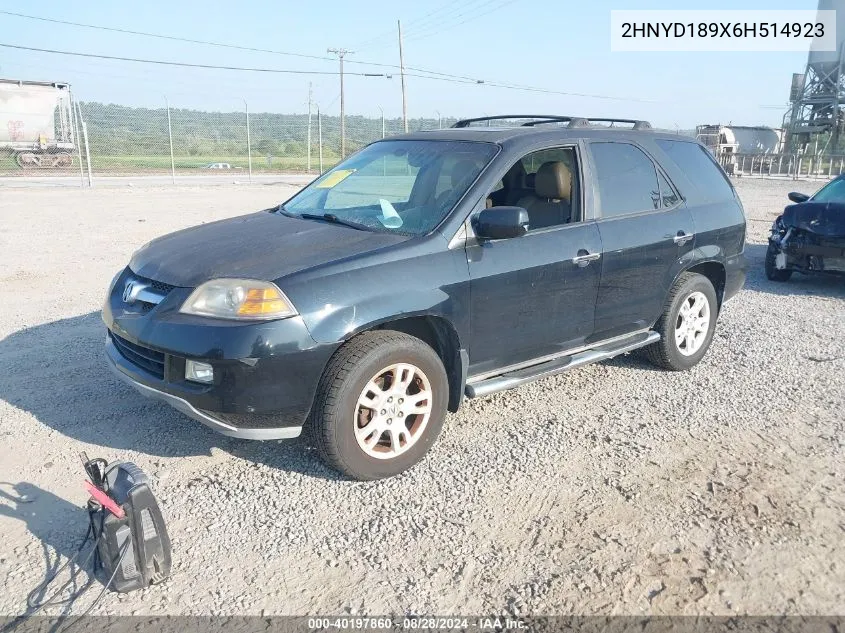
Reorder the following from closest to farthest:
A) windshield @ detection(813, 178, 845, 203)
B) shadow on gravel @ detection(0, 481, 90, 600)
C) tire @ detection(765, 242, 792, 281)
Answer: shadow on gravel @ detection(0, 481, 90, 600), windshield @ detection(813, 178, 845, 203), tire @ detection(765, 242, 792, 281)

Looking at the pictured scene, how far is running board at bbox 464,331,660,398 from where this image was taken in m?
3.92

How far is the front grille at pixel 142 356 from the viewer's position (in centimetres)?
342

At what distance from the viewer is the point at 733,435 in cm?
423

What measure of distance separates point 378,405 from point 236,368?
74 centimetres

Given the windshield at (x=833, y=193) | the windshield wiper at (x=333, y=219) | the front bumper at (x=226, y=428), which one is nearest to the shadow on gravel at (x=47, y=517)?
the front bumper at (x=226, y=428)

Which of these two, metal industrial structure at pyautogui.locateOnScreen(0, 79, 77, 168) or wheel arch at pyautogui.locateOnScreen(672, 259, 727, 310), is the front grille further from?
metal industrial structure at pyautogui.locateOnScreen(0, 79, 77, 168)

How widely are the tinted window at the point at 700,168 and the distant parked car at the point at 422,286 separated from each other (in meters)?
0.03

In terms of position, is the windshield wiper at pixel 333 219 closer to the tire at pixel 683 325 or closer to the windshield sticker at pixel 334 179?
the windshield sticker at pixel 334 179

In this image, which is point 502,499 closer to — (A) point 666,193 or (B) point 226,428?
(B) point 226,428

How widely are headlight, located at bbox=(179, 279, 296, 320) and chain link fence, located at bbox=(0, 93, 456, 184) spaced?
21.6m

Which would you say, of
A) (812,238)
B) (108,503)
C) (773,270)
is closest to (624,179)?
(108,503)

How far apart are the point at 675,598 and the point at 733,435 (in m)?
1.79

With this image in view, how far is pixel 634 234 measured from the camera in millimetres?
4645

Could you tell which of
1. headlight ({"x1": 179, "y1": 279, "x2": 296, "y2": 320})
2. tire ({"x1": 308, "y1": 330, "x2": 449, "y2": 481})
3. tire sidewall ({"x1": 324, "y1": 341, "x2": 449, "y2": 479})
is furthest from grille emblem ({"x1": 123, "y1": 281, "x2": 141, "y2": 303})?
tire sidewall ({"x1": 324, "y1": 341, "x2": 449, "y2": 479})
